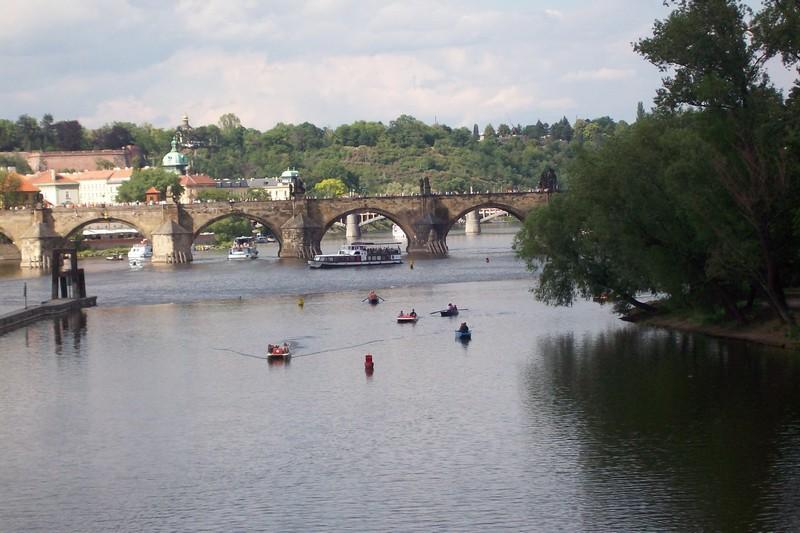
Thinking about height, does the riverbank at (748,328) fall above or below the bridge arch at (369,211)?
below

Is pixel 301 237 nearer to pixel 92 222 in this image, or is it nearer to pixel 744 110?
pixel 92 222

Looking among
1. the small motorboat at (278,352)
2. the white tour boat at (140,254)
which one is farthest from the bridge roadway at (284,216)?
the small motorboat at (278,352)

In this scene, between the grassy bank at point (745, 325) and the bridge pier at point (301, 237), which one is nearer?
the grassy bank at point (745, 325)

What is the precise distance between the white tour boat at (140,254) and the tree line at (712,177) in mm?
94519

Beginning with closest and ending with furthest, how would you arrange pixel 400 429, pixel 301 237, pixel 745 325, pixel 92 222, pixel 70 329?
pixel 400 429, pixel 745 325, pixel 70 329, pixel 301 237, pixel 92 222

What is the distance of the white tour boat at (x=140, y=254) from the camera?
15775 cm

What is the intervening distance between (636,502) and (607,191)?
33115 mm

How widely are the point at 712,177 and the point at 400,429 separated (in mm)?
20362

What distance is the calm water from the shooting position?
1510 inches

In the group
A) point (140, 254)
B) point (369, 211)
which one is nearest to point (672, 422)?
point (369, 211)

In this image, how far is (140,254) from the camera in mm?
160375

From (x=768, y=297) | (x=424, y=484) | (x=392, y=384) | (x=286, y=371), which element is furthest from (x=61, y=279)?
(x=424, y=484)

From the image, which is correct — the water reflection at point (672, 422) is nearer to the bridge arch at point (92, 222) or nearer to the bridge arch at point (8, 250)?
the bridge arch at point (92, 222)

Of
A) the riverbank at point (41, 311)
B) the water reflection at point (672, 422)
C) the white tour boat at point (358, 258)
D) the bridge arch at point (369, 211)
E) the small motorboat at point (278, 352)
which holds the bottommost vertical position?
the water reflection at point (672, 422)
